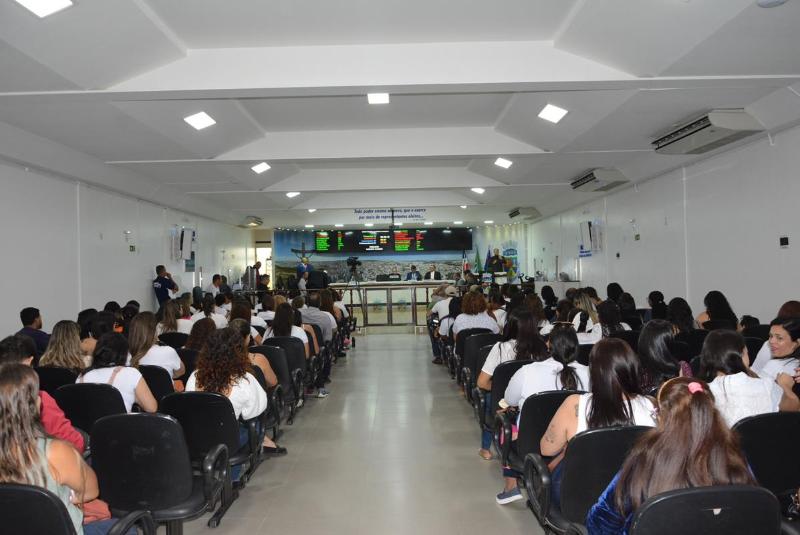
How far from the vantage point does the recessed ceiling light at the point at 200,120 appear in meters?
6.87

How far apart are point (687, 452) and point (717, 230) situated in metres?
7.24

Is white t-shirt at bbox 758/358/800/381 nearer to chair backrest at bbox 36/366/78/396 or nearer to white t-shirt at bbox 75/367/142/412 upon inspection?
white t-shirt at bbox 75/367/142/412

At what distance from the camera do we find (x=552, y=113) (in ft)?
23.0

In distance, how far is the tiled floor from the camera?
11.2 ft

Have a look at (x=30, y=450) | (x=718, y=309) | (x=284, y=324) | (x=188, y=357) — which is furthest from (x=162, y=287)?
(x=30, y=450)

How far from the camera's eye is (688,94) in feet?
18.8

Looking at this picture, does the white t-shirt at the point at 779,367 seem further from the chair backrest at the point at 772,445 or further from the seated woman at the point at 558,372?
the seated woman at the point at 558,372

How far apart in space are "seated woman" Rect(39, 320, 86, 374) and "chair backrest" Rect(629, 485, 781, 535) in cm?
381

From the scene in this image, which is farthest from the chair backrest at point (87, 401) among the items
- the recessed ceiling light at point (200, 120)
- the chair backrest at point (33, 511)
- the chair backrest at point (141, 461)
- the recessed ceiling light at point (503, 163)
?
the recessed ceiling light at point (503, 163)

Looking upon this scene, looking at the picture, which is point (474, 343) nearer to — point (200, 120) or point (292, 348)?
point (292, 348)

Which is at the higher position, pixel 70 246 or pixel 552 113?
pixel 552 113

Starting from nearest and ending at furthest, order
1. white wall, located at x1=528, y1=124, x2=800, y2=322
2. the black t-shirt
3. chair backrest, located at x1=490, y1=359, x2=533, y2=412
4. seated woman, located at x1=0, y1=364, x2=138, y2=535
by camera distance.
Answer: seated woman, located at x1=0, y1=364, x2=138, y2=535 < chair backrest, located at x1=490, y1=359, x2=533, y2=412 < white wall, located at x1=528, y1=124, x2=800, y2=322 < the black t-shirt

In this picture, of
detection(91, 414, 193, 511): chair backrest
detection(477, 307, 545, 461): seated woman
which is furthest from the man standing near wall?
detection(91, 414, 193, 511): chair backrest

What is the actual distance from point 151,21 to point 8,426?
→ 363cm
